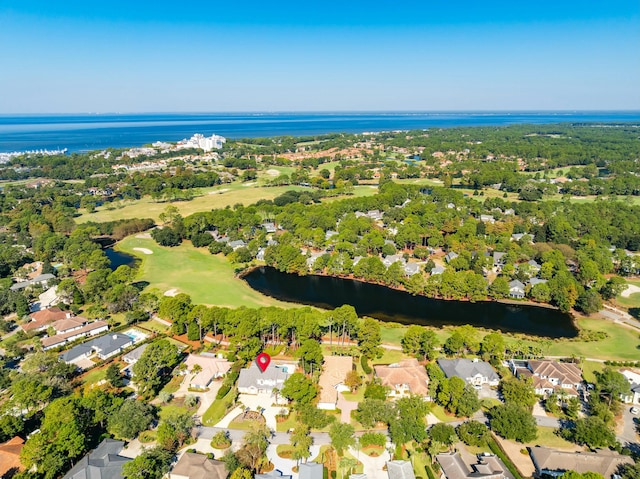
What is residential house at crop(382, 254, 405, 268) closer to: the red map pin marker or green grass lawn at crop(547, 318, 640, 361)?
green grass lawn at crop(547, 318, 640, 361)

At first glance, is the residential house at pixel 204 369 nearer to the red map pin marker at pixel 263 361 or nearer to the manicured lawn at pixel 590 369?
the red map pin marker at pixel 263 361

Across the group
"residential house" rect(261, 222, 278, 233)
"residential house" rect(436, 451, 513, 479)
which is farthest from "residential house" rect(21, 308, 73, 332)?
"residential house" rect(436, 451, 513, 479)

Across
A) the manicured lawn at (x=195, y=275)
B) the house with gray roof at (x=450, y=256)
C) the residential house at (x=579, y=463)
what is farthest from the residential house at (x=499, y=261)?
the residential house at (x=579, y=463)

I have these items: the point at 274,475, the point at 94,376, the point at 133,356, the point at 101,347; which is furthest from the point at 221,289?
the point at 274,475

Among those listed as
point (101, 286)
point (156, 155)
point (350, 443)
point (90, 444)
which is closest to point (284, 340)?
point (350, 443)

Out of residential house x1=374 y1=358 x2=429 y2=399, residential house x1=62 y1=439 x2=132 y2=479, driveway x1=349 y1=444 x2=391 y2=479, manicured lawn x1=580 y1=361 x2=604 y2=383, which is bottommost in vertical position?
manicured lawn x1=580 y1=361 x2=604 y2=383

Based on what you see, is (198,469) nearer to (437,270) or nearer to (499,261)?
(437,270)

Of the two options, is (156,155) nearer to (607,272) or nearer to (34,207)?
(34,207)
